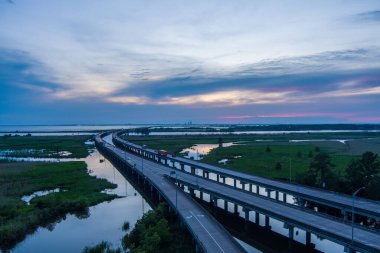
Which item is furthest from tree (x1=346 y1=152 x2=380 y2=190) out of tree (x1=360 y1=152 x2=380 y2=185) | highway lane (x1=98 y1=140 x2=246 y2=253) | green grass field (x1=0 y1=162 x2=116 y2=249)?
green grass field (x1=0 y1=162 x2=116 y2=249)

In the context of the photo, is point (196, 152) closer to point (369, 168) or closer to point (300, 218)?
point (369, 168)

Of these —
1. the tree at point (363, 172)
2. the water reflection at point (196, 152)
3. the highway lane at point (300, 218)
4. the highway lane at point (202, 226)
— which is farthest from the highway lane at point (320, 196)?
the water reflection at point (196, 152)

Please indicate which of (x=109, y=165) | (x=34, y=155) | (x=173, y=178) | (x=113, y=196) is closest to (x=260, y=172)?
(x=173, y=178)

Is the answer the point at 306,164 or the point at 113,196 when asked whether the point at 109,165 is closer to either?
the point at 113,196

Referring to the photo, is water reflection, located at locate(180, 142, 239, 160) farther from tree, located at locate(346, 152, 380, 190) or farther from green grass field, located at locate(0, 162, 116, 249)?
tree, located at locate(346, 152, 380, 190)

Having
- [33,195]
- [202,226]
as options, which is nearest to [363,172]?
[202,226]
